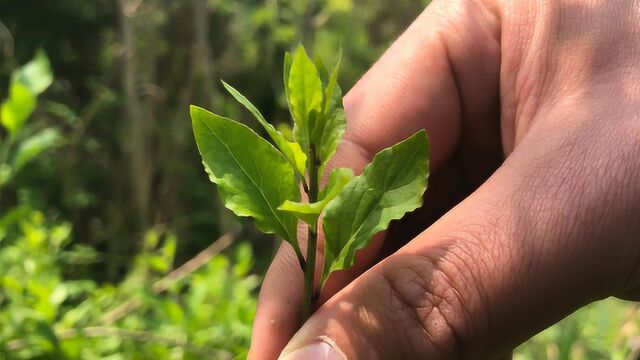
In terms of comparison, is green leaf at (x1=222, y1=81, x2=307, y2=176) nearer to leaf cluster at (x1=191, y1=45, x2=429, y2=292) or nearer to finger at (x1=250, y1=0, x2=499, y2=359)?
leaf cluster at (x1=191, y1=45, x2=429, y2=292)

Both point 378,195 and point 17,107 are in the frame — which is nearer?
point 378,195

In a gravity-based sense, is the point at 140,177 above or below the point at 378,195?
below

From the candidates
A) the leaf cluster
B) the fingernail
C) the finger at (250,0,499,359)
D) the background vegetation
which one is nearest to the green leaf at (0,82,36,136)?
the background vegetation

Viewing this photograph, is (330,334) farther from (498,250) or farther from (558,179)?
(558,179)

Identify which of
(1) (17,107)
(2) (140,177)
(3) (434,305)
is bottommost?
(2) (140,177)

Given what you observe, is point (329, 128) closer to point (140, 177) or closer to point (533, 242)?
point (533, 242)

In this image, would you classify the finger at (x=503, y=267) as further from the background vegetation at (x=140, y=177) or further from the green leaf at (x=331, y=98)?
the background vegetation at (x=140, y=177)

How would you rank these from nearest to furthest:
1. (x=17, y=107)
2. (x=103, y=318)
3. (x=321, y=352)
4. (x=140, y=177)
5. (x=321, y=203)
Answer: (x=321, y=203), (x=321, y=352), (x=17, y=107), (x=103, y=318), (x=140, y=177)

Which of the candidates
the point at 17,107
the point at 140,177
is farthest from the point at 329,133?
the point at 140,177
